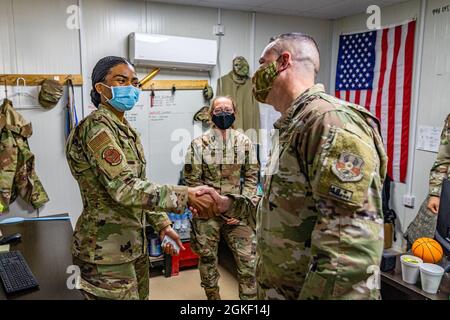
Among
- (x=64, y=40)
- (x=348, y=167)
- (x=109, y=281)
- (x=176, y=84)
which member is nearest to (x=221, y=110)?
(x=176, y=84)

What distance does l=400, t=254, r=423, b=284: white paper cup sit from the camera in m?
1.86

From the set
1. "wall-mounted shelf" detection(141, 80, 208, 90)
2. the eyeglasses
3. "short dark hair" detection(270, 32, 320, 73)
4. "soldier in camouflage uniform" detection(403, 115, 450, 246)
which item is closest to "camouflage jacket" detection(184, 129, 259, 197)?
the eyeglasses

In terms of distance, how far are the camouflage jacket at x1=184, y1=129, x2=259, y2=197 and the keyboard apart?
149 centimetres

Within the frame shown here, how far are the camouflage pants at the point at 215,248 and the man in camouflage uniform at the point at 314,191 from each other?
60.2 inches

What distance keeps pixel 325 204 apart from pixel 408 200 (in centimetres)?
309

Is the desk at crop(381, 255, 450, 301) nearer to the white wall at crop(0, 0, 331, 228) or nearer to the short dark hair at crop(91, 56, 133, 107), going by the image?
the short dark hair at crop(91, 56, 133, 107)

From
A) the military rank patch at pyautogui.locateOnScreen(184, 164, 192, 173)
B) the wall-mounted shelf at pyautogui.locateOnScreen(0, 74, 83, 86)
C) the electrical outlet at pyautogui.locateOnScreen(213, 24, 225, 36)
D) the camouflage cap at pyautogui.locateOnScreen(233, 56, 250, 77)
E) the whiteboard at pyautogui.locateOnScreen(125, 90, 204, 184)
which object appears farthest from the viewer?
the camouflage cap at pyautogui.locateOnScreen(233, 56, 250, 77)

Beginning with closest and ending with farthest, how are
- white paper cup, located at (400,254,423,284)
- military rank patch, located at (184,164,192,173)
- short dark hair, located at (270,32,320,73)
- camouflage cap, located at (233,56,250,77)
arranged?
1. short dark hair, located at (270,32,320,73)
2. white paper cup, located at (400,254,423,284)
3. military rank patch, located at (184,164,192,173)
4. camouflage cap, located at (233,56,250,77)

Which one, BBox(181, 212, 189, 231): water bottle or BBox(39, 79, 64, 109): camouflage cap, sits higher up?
BBox(39, 79, 64, 109): camouflage cap

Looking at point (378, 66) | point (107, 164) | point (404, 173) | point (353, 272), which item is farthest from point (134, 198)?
point (378, 66)

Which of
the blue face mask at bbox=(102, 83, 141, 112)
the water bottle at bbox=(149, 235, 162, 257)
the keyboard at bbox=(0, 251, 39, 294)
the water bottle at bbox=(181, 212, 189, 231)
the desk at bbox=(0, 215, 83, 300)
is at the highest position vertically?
the blue face mask at bbox=(102, 83, 141, 112)

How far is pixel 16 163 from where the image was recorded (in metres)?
3.15

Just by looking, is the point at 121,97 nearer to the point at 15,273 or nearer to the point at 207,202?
the point at 207,202
